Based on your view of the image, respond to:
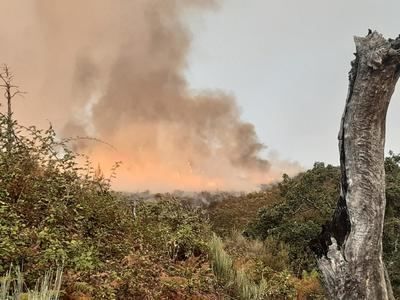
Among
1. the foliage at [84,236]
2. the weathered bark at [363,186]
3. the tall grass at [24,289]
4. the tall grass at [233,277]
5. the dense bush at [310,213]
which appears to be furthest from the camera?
the dense bush at [310,213]

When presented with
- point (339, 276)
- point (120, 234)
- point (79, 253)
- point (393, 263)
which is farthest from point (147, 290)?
point (393, 263)

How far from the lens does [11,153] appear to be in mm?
8836

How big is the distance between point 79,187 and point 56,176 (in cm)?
51

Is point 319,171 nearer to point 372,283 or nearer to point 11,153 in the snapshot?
point 11,153

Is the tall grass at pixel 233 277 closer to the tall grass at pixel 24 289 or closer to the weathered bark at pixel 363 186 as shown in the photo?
the tall grass at pixel 24 289

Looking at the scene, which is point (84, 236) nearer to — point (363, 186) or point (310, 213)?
point (363, 186)

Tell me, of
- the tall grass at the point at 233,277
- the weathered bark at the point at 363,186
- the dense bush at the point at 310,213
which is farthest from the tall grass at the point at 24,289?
the dense bush at the point at 310,213

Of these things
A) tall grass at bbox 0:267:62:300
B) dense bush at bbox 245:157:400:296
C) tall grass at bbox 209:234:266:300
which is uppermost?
dense bush at bbox 245:157:400:296

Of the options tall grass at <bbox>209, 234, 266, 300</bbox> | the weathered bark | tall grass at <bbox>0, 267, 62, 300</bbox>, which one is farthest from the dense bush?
the weathered bark

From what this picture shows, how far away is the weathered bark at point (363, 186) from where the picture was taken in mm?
4672

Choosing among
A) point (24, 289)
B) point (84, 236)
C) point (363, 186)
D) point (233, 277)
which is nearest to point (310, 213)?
point (233, 277)

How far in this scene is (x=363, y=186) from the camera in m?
4.82

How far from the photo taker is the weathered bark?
4672 millimetres

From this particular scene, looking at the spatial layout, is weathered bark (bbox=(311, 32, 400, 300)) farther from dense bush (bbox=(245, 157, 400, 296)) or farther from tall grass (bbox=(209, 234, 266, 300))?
dense bush (bbox=(245, 157, 400, 296))
